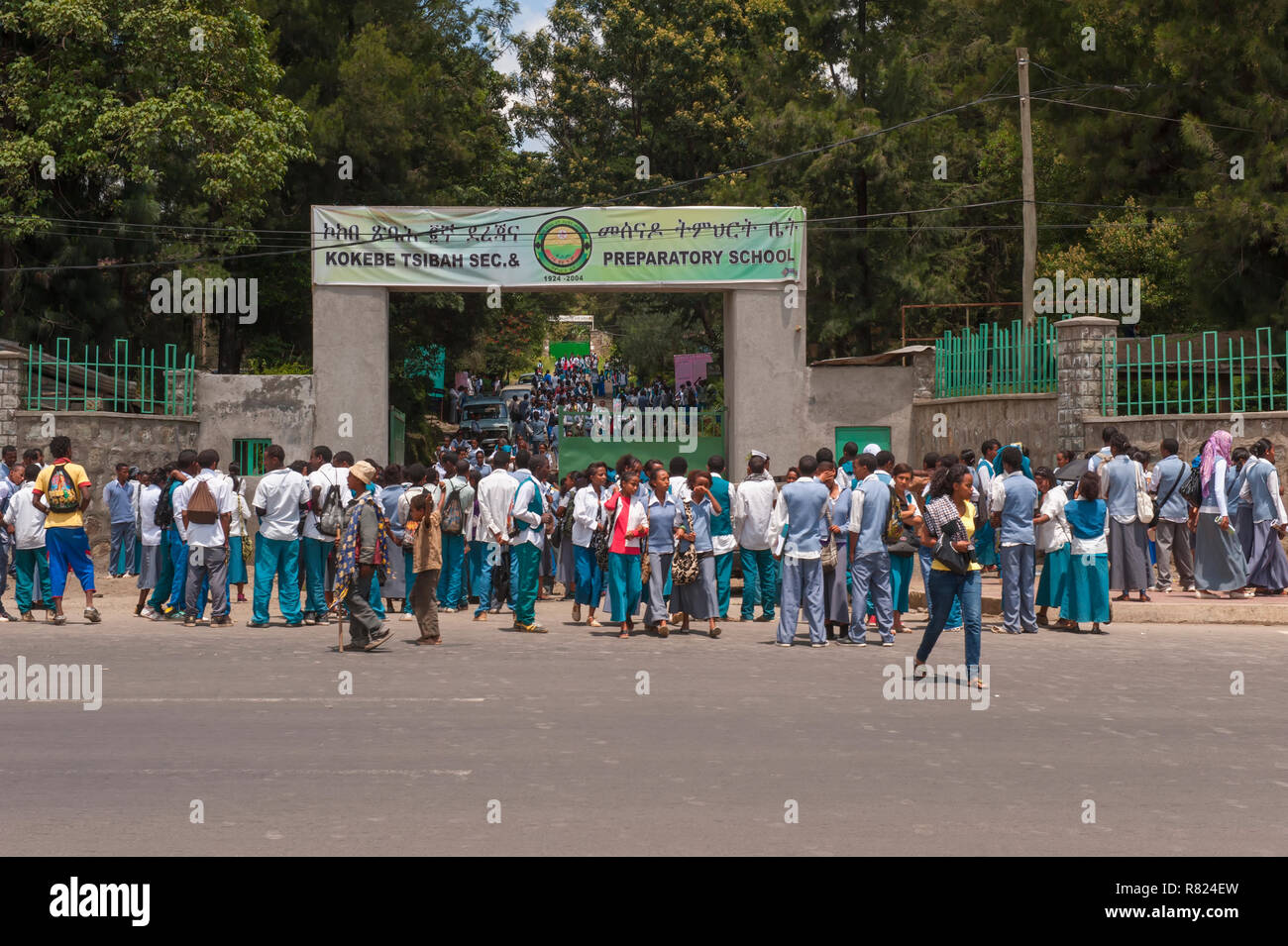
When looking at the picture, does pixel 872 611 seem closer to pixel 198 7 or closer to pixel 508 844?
pixel 508 844

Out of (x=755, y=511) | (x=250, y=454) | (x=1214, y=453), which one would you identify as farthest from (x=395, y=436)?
(x=1214, y=453)

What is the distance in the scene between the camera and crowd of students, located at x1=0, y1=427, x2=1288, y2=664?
45.8 feet

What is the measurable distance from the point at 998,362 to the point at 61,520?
1534 cm

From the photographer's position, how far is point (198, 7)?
92.2 ft

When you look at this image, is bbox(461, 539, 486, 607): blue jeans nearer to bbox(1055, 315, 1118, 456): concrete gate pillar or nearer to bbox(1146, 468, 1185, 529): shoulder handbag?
bbox(1146, 468, 1185, 529): shoulder handbag

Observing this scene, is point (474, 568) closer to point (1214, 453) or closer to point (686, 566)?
point (686, 566)

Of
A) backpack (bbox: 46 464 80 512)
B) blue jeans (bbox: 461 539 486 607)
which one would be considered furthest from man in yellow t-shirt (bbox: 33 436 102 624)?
blue jeans (bbox: 461 539 486 607)

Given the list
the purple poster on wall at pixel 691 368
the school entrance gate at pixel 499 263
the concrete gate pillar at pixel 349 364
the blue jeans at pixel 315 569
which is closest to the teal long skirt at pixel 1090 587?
the blue jeans at pixel 315 569

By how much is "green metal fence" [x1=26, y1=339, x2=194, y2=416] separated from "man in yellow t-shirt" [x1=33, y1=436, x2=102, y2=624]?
6173mm

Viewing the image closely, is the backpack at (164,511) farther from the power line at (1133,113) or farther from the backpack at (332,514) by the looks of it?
the power line at (1133,113)

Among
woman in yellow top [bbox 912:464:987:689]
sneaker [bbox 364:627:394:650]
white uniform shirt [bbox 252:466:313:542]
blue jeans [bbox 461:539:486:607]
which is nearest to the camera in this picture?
woman in yellow top [bbox 912:464:987:689]

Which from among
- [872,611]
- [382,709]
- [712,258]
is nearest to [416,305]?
[712,258]

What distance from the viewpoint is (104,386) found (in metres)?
23.5

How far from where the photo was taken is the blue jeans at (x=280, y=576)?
1539 centimetres
